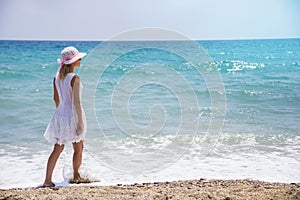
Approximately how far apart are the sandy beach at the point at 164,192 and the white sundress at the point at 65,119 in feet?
1.74

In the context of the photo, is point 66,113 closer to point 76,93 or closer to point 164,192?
point 76,93

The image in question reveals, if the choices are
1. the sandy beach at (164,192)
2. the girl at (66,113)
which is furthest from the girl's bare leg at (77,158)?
the sandy beach at (164,192)

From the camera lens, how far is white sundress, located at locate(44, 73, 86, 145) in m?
4.17

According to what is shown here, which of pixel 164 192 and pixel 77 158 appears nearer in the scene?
pixel 164 192

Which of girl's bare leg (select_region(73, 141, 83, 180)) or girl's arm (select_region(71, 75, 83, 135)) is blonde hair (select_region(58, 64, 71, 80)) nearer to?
girl's arm (select_region(71, 75, 83, 135))

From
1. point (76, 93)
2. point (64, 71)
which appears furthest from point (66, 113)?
point (64, 71)

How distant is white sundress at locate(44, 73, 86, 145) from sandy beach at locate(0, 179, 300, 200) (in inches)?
20.8

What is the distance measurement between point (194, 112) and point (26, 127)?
4.04m

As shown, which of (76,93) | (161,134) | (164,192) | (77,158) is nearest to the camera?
(164,192)

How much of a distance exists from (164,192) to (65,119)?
4.26 feet

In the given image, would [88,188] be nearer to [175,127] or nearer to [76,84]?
[76,84]

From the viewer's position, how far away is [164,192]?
3.78 meters

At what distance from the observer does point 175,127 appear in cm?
827

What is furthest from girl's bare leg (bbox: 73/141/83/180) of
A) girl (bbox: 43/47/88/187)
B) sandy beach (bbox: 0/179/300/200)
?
sandy beach (bbox: 0/179/300/200)
